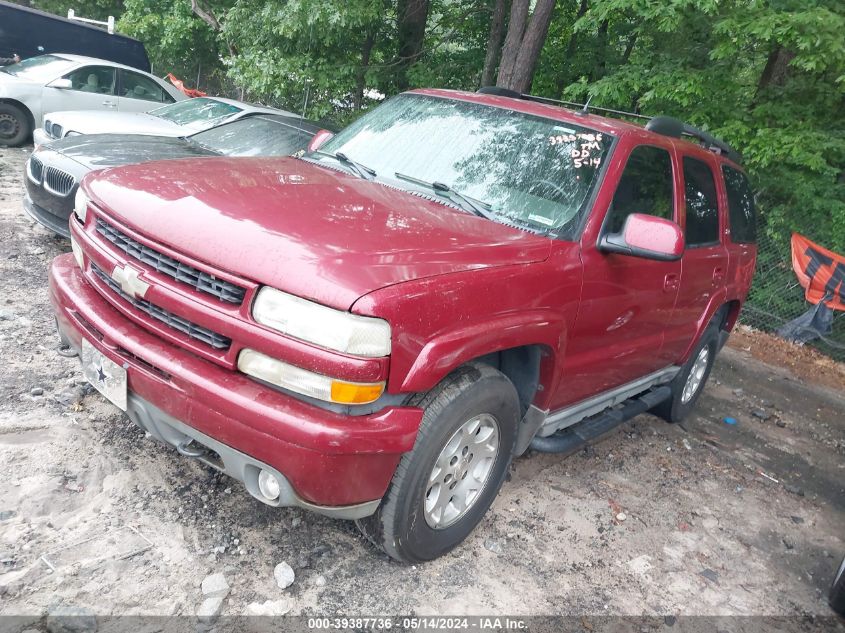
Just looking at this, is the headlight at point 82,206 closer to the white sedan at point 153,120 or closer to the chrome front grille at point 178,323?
the chrome front grille at point 178,323

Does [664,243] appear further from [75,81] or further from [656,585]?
[75,81]

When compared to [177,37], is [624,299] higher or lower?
higher

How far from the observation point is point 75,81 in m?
10.8

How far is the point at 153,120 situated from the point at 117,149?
2199 millimetres

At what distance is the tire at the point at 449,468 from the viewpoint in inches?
103

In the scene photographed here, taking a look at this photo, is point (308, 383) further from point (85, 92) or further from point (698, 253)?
point (85, 92)

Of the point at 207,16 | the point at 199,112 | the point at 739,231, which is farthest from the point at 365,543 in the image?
the point at 207,16

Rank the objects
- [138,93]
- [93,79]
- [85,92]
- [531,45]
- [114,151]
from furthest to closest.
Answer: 1. [138,93]
2. [93,79]
3. [85,92]
4. [531,45]
5. [114,151]

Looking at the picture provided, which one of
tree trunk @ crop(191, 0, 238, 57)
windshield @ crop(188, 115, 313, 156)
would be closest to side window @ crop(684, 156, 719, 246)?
windshield @ crop(188, 115, 313, 156)

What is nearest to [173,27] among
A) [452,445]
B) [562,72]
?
[562,72]

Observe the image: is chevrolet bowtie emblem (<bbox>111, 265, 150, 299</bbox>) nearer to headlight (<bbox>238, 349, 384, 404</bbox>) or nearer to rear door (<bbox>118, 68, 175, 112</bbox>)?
headlight (<bbox>238, 349, 384, 404</bbox>)

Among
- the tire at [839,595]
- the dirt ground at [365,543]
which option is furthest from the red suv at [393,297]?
the tire at [839,595]

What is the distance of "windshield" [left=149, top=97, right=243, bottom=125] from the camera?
8062 mm

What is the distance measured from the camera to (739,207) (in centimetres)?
501
